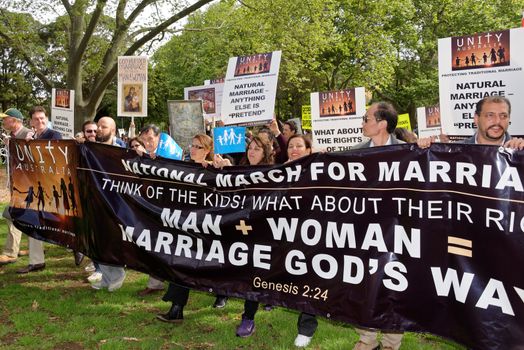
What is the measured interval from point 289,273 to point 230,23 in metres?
16.0

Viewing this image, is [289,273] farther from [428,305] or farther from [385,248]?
[428,305]

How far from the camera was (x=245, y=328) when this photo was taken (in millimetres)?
4859

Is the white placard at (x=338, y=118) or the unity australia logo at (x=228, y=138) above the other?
the white placard at (x=338, y=118)

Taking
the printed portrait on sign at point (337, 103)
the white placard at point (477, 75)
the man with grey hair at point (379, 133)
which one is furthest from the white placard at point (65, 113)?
the white placard at point (477, 75)

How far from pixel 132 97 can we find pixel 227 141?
3.18 meters

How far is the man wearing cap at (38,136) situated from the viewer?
267 inches

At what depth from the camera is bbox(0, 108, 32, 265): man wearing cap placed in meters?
6.88

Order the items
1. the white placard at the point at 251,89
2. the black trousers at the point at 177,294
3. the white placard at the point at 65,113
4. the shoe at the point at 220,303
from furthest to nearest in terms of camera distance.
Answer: the white placard at the point at 65,113
the white placard at the point at 251,89
the shoe at the point at 220,303
the black trousers at the point at 177,294

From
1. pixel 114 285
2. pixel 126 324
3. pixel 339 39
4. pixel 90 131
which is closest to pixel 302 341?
pixel 126 324

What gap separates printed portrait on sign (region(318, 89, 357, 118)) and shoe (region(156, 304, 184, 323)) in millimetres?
3920

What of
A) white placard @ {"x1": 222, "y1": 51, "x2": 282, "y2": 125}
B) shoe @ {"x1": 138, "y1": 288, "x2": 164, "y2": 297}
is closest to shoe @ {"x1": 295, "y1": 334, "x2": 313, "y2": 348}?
shoe @ {"x1": 138, "y1": 288, "x2": 164, "y2": 297}

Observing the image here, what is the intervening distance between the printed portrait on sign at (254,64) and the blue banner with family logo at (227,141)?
1497 mm

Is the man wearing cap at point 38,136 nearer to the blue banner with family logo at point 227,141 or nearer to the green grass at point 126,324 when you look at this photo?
the green grass at point 126,324

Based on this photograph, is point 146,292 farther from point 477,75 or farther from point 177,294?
point 477,75
